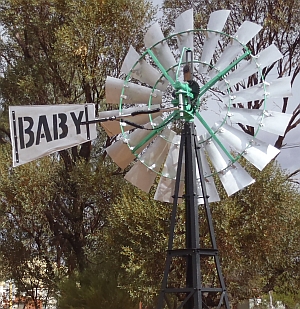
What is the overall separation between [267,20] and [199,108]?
25.7 feet

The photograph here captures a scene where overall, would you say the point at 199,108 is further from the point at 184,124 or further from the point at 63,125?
the point at 63,125

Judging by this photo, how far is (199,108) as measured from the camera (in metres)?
6.82

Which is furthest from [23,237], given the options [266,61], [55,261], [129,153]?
[266,61]

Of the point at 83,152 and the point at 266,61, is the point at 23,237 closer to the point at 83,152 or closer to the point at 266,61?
the point at 83,152

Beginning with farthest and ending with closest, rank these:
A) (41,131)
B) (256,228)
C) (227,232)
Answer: (256,228) < (227,232) < (41,131)

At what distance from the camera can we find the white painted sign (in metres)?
5.80

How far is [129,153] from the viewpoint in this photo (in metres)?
6.88

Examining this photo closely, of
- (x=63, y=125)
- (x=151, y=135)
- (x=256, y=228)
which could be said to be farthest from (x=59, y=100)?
(x=63, y=125)

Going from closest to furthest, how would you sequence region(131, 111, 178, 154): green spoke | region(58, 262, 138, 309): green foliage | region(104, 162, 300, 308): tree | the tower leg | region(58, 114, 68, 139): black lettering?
the tower leg, region(58, 114, 68, 139): black lettering, region(131, 111, 178, 154): green spoke, region(104, 162, 300, 308): tree, region(58, 262, 138, 309): green foliage

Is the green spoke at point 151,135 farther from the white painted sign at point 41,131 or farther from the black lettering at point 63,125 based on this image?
the black lettering at point 63,125

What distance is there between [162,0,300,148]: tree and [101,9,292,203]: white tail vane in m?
7.25

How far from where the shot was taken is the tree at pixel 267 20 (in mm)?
14156

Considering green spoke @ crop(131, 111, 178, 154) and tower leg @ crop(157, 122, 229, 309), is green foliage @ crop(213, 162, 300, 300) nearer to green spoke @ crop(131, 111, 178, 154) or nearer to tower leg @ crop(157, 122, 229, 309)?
green spoke @ crop(131, 111, 178, 154)

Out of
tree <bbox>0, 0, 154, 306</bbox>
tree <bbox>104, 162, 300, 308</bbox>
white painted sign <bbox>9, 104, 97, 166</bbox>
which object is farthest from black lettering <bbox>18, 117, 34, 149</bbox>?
tree <bbox>0, 0, 154, 306</bbox>
